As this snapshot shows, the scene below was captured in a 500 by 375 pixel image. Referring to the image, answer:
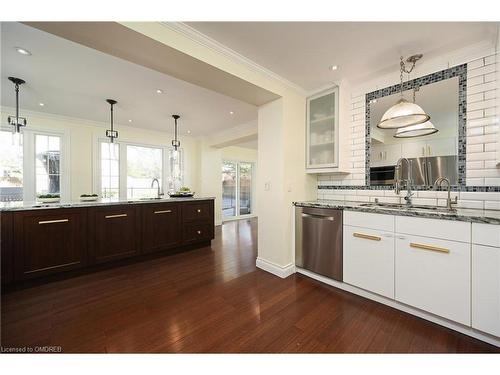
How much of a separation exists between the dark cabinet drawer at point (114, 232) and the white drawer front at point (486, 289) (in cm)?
347

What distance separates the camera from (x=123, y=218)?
2.71 meters

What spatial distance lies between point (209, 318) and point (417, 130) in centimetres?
277

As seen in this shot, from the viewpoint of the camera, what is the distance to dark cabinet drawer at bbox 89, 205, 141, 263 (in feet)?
8.23

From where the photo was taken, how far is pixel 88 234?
2.46 m

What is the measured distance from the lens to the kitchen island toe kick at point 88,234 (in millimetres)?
2076

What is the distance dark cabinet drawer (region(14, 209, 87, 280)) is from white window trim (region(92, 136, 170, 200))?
1.53m

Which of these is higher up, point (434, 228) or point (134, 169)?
point (134, 169)

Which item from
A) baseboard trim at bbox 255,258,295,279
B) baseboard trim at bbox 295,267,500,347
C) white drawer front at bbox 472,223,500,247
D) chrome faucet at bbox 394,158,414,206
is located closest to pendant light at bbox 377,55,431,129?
chrome faucet at bbox 394,158,414,206

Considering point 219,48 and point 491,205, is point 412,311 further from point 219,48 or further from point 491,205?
point 219,48

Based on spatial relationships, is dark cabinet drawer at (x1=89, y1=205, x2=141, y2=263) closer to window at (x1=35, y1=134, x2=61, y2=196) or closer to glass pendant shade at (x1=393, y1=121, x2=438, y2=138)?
window at (x1=35, y1=134, x2=61, y2=196)

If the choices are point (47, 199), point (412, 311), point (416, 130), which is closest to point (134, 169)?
point (47, 199)

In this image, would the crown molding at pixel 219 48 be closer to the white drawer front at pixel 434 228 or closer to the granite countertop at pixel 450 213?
the granite countertop at pixel 450 213

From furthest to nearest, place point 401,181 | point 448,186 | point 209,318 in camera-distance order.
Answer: point 401,181
point 448,186
point 209,318

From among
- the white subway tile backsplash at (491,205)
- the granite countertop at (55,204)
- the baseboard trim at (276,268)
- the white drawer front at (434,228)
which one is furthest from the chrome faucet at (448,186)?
the granite countertop at (55,204)
